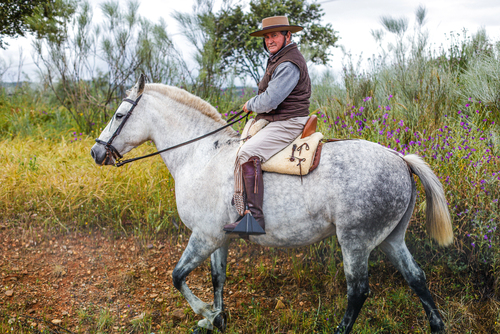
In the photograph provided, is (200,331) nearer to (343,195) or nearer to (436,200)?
(343,195)

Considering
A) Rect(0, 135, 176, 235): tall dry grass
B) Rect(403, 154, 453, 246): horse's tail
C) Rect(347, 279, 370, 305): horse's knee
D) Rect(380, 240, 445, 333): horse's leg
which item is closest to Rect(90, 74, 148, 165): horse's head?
Rect(0, 135, 176, 235): tall dry grass

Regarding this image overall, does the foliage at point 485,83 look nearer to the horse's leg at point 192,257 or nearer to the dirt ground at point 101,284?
the dirt ground at point 101,284

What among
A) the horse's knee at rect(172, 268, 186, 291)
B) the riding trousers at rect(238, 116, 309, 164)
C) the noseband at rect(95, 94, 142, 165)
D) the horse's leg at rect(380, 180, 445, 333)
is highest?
the noseband at rect(95, 94, 142, 165)

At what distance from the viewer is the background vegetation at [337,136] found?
352 centimetres

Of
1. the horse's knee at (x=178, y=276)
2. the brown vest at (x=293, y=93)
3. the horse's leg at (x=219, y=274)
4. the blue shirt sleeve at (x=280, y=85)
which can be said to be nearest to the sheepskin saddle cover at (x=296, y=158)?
the brown vest at (x=293, y=93)

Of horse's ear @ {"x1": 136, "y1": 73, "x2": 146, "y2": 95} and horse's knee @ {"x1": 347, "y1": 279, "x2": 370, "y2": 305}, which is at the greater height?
horse's ear @ {"x1": 136, "y1": 73, "x2": 146, "y2": 95}

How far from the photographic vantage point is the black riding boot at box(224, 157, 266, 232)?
8.83 feet

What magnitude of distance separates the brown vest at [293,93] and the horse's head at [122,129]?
1140 millimetres

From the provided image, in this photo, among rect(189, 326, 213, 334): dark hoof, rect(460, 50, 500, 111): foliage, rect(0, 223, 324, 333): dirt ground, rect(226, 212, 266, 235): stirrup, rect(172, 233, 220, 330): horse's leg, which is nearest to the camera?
rect(226, 212, 266, 235): stirrup

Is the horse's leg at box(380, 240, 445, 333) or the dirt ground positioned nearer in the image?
the horse's leg at box(380, 240, 445, 333)

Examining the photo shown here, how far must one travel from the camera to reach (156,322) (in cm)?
342

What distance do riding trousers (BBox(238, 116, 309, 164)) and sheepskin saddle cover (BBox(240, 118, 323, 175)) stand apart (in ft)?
0.16

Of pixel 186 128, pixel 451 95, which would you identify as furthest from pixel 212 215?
pixel 451 95

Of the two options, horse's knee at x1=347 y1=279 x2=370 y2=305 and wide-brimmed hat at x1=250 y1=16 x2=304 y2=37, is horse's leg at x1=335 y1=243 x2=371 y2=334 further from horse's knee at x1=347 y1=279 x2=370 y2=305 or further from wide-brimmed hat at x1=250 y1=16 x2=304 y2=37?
wide-brimmed hat at x1=250 y1=16 x2=304 y2=37
